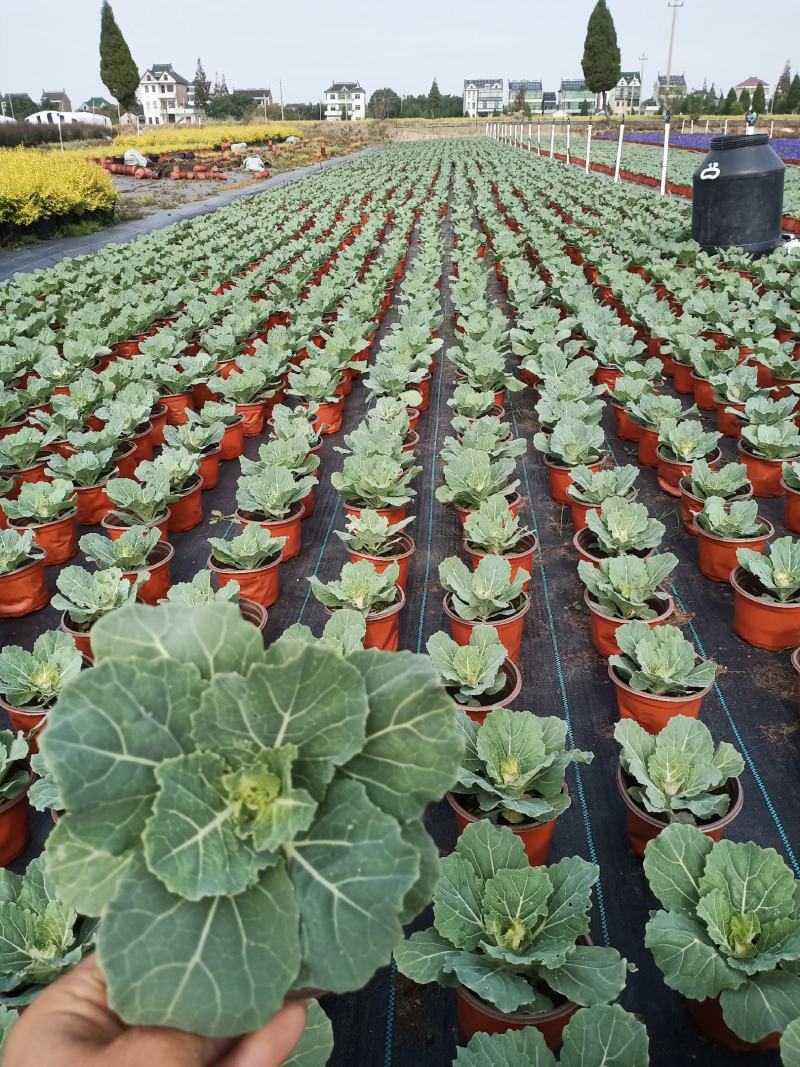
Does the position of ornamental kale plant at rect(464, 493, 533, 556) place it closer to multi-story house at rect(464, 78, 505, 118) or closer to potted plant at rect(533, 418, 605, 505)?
potted plant at rect(533, 418, 605, 505)

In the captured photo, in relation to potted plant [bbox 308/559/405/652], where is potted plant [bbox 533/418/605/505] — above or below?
above

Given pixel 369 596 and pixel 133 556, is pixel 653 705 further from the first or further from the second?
pixel 133 556

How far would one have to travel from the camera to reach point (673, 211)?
16.0m

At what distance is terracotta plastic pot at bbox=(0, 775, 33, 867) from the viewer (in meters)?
3.16

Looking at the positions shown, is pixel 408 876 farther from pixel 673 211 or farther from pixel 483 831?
pixel 673 211

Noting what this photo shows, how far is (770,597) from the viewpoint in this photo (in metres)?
4.22

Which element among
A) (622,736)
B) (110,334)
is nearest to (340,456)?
(110,334)

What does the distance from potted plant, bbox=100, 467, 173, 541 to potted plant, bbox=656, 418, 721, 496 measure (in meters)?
3.73

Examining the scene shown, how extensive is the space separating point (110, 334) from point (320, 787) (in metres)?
8.92

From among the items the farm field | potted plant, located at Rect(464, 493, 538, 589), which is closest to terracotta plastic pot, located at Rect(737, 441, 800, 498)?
the farm field

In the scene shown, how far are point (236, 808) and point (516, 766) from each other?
1.69m

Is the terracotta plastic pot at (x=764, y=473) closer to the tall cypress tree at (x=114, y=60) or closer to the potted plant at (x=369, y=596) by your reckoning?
the potted plant at (x=369, y=596)

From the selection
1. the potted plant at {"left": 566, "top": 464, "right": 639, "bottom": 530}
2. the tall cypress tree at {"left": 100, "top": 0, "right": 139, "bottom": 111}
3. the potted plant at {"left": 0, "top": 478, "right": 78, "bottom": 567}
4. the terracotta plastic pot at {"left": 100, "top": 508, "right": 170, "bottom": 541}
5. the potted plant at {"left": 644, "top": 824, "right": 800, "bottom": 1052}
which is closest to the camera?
the potted plant at {"left": 644, "top": 824, "right": 800, "bottom": 1052}

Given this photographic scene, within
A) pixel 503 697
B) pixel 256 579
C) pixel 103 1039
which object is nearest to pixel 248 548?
pixel 256 579
